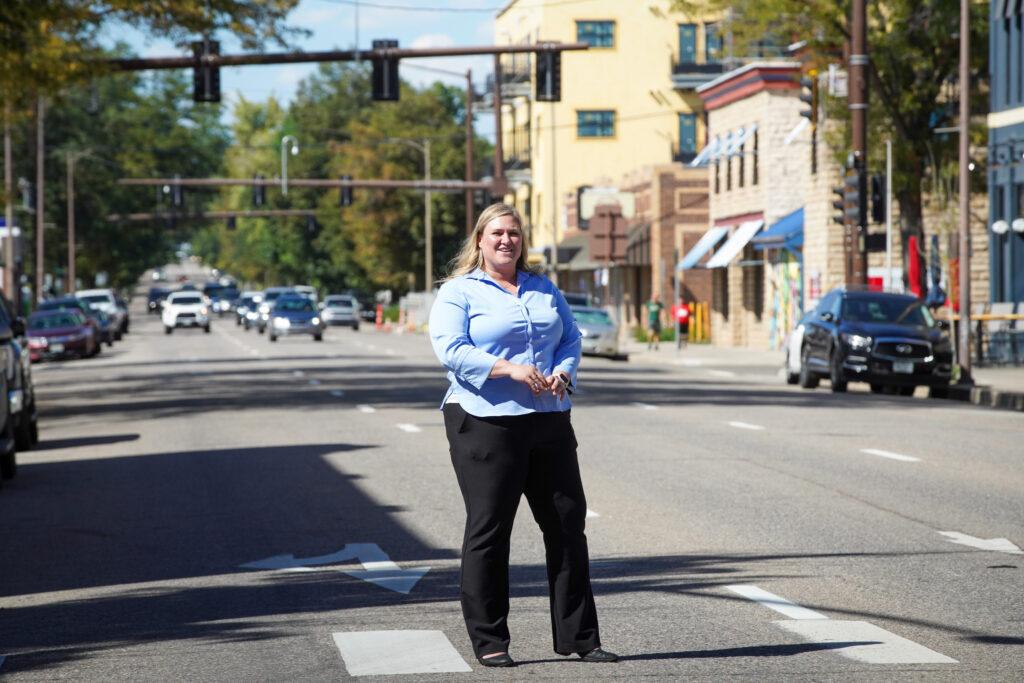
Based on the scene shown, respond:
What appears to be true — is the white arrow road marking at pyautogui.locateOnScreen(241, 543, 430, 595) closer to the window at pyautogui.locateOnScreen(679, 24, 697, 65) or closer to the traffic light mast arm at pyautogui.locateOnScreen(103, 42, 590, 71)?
the traffic light mast arm at pyautogui.locateOnScreen(103, 42, 590, 71)

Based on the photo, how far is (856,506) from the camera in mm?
14094

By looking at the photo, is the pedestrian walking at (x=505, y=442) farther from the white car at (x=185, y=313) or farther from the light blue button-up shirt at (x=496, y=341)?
the white car at (x=185, y=313)

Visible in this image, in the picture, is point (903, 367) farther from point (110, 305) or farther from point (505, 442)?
point (110, 305)

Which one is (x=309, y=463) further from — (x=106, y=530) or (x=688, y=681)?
(x=688, y=681)

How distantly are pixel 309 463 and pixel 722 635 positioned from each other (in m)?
10.1

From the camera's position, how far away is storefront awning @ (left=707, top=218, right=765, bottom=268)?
57.8 m

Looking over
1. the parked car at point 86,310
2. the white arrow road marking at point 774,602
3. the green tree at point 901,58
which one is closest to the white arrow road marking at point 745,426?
the white arrow road marking at point 774,602

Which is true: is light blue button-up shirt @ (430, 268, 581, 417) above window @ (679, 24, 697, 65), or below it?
below

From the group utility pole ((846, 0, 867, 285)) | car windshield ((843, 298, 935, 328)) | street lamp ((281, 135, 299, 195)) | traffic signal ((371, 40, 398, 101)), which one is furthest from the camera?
street lamp ((281, 135, 299, 195))

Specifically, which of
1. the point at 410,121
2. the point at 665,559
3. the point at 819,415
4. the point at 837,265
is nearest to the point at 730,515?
→ the point at 665,559

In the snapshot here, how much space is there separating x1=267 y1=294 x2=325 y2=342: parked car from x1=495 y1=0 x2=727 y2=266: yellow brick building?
19822 mm

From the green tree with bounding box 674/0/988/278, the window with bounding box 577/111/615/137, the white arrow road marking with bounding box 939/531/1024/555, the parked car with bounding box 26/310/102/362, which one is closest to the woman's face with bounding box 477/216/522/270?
the white arrow road marking with bounding box 939/531/1024/555

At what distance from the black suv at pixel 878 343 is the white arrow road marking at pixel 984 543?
18428 millimetres

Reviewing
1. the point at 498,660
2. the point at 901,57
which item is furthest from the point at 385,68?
the point at 498,660
